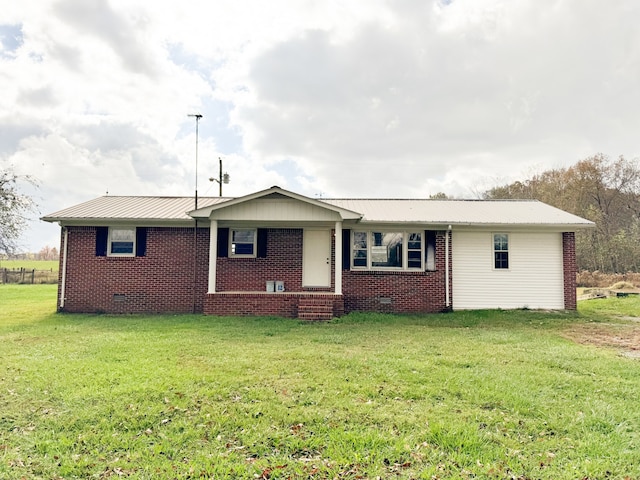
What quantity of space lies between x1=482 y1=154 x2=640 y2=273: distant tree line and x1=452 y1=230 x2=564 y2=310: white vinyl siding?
1599cm

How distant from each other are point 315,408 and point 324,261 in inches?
312

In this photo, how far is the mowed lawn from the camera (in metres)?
2.98

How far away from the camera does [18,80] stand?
12.7 meters

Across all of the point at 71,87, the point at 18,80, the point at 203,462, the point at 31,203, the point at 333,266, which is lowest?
the point at 203,462

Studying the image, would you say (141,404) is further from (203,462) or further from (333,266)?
(333,266)

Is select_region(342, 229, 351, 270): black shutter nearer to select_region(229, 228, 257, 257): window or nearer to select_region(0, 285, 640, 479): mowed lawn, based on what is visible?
select_region(229, 228, 257, 257): window

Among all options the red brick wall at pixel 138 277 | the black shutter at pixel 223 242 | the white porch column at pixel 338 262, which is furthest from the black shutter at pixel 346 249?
the red brick wall at pixel 138 277

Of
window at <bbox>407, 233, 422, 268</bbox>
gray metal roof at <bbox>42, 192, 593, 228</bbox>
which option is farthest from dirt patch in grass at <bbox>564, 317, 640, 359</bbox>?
window at <bbox>407, 233, 422, 268</bbox>

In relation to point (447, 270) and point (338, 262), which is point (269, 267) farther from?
point (447, 270)

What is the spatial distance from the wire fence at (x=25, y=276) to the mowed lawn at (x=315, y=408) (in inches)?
773

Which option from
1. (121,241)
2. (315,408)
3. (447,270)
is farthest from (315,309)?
(121,241)

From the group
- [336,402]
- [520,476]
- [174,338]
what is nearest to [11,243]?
[174,338]

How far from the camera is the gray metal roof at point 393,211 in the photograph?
1130 centimetres

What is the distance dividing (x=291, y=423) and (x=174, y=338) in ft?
15.1
